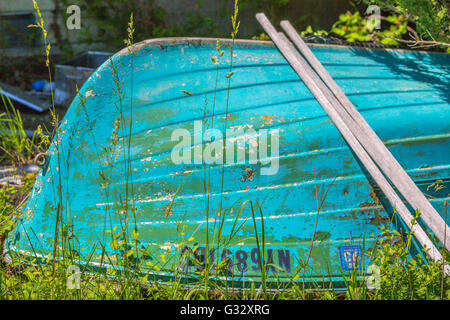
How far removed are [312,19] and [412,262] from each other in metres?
3.88

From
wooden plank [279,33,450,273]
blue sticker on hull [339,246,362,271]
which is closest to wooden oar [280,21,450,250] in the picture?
wooden plank [279,33,450,273]

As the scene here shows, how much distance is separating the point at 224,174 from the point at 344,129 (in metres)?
0.57

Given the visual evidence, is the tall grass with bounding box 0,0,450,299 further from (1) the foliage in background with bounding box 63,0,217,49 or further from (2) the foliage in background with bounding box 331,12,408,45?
(1) the foliage in background with bounding box 63,0,217,49

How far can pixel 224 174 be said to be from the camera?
84.3 inches

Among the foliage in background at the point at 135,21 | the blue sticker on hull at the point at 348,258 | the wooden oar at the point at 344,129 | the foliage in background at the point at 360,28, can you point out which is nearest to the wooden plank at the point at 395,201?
the wooden oar at the point at 344,129

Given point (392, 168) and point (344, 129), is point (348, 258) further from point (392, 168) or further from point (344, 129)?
point (344, 129)

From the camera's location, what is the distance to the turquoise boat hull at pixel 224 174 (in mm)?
2027

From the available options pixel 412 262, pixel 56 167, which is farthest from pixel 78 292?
pixel 412 262

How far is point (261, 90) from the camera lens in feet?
8.02

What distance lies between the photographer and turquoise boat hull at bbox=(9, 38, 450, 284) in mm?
2027

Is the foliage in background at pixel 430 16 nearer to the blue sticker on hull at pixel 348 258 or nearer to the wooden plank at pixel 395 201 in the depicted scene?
the wooden plank at pixel 395 201

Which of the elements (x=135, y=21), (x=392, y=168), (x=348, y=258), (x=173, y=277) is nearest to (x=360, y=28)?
(x=135, y=21)

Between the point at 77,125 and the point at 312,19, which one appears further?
the point at 312,19

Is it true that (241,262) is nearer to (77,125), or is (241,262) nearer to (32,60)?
(77,125)
